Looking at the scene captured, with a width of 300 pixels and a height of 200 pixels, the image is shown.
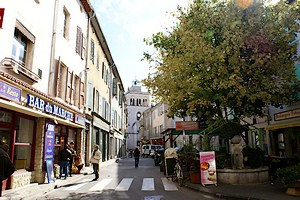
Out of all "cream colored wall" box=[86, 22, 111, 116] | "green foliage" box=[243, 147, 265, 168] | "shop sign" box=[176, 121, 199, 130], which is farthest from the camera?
"cream colored wall" box=[86, 22, 111, 116]

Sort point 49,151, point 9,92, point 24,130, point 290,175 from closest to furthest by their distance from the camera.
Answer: point 9,92, point 290,175, point 24,130, point 49,151

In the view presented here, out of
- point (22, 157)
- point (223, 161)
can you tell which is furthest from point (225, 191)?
point (22, 157)

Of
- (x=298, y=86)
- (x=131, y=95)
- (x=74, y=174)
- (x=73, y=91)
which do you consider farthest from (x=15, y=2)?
(x=131, y=95)

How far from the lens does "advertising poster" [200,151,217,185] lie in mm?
9997

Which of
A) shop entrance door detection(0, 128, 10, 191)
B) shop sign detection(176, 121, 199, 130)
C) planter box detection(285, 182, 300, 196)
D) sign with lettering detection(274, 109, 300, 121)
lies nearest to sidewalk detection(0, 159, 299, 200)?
planter box detection(285, 182, 300, 196)

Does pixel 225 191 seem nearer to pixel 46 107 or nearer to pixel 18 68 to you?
pixel 46 107

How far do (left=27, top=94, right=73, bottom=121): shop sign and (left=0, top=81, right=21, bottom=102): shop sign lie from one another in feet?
2.40

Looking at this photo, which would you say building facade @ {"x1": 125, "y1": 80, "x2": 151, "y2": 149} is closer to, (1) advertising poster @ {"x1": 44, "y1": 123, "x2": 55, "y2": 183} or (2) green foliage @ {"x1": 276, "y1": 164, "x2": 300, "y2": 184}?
(1) advertising poster @ {"x1": 44, "y1": 123, "x2": 55, "y2": 183}

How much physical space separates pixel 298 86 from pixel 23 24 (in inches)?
491

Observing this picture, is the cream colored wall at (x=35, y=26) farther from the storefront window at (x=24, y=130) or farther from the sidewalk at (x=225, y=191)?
the sidewalk at (x=225, y=191)

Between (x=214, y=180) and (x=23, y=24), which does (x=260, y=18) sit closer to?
(x=214, y=180)

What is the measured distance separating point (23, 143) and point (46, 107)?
1.64m

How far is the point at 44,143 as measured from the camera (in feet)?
34.4

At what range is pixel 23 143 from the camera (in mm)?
9547
